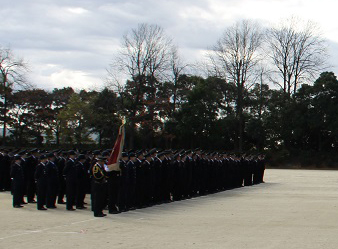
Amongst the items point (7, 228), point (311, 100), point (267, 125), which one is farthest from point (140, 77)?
point (7, 228)

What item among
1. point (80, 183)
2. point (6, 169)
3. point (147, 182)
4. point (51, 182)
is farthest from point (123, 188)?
point (6, 169)

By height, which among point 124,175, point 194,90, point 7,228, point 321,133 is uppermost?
point 194,90

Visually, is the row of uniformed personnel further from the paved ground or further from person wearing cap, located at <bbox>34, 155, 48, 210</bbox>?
person wearing cap, located at <bbox>34, 155, 48, 210</bbox>

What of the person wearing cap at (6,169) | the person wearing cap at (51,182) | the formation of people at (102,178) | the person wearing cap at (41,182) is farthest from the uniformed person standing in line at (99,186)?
the person wearing cap at (6,169)

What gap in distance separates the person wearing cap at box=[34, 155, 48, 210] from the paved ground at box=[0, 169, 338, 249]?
0.28 meters

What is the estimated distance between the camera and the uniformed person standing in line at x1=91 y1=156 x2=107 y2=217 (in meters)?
13.1

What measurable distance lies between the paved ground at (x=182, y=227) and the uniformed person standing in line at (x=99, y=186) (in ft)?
0.96

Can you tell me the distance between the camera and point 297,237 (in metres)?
10.0

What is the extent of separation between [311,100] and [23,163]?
4450 centimetres

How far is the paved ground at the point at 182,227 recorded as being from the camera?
9281mm

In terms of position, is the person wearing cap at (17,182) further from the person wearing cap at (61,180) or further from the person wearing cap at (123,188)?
the person wearing cap at (123,188)

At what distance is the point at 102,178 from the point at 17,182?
125 inches

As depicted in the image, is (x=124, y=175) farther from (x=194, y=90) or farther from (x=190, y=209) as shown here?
(x=194, y=90)

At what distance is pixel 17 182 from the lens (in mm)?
15164
